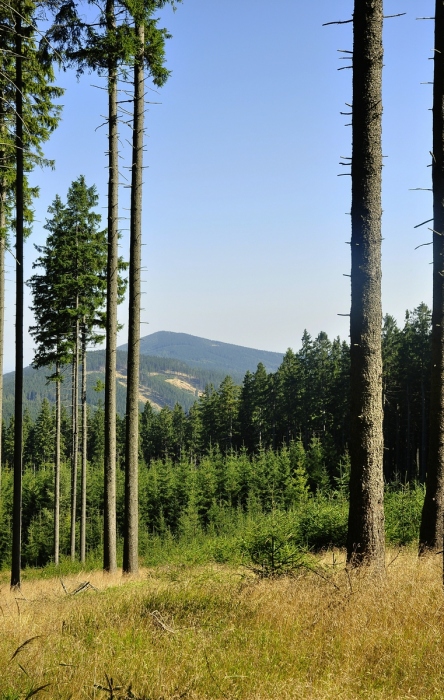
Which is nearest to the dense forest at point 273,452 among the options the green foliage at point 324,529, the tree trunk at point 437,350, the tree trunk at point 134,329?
the green foliage at point 324,529

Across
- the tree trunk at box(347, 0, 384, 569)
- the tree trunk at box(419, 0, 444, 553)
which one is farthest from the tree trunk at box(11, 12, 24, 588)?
the tree trunk at box(419, 0, 444, 553)

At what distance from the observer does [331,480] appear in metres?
41.5

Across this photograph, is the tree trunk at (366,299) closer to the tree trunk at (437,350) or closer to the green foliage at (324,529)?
the tree trunk at (437,350)

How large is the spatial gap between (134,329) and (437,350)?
6393 millimetres

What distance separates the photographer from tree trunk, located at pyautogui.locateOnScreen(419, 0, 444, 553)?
8.99 meters

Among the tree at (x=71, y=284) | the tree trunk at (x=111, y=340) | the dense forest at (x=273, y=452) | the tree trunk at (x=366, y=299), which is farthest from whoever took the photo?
the dense forest at (x=273, y=452)

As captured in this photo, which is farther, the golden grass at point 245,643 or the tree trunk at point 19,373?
the tree trunk at point 19,373

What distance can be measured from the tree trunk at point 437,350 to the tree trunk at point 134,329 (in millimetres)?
5980

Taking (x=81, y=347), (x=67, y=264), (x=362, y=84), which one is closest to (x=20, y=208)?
(x=362, y=84)

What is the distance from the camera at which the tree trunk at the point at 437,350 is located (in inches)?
354

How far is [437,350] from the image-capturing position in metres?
9.08

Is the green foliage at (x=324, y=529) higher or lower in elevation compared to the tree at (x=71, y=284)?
lower

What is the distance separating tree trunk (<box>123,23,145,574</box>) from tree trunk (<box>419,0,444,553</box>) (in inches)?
235

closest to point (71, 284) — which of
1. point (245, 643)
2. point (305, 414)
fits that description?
point (245, 643)
